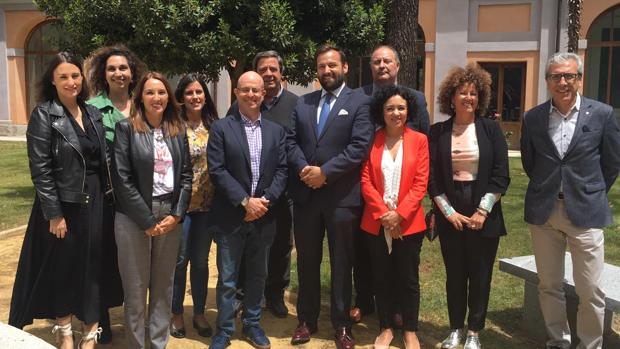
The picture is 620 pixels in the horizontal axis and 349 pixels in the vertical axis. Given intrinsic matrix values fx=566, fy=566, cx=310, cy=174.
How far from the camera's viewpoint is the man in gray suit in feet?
12.5

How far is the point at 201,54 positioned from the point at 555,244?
15.8 feet

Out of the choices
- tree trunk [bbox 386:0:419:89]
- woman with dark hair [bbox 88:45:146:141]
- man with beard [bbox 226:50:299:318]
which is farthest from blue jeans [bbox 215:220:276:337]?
tree trunk [bbox 386:0:419:89]

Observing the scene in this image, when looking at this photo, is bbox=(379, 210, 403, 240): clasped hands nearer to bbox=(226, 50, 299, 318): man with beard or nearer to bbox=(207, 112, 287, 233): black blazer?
bbox=(207, 112, 287, 233): black blazer

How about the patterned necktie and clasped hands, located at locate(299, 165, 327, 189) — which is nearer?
clasped hands, located at locate(299, 165, 327, 189)

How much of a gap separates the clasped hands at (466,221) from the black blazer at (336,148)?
690 mm

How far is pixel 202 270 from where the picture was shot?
4492 mm

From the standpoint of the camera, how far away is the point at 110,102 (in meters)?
4.23

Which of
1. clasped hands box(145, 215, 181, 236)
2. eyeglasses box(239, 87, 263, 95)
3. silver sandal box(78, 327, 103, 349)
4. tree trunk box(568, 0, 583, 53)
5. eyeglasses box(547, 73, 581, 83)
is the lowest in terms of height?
silver sandal box(78, 327, 103, 349)

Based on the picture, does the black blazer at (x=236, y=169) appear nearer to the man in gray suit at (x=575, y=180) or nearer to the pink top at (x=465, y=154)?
the pink top at (x=465, y=154)

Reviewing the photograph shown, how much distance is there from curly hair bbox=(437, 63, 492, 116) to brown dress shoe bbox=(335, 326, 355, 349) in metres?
1.84

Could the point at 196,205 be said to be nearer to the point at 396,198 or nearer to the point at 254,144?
the point at 254,144

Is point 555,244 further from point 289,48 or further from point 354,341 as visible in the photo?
point 289,48

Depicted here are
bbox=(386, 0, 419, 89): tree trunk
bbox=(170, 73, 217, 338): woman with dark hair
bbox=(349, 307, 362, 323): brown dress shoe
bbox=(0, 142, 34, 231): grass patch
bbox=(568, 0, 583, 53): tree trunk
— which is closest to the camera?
bbox=(170, 73, 217, 338): woman with dark hair

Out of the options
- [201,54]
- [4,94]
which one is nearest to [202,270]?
[201,54]
